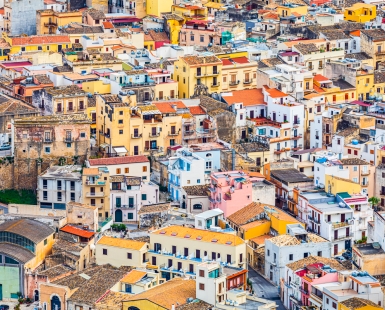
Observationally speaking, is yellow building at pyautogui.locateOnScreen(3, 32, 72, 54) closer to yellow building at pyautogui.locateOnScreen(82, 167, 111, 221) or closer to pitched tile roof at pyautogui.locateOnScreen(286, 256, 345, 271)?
yellow building at pyautogui.locateOnScreen(82, 167, 111, 221)

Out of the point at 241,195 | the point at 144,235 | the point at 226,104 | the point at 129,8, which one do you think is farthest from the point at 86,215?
the point at 129,8

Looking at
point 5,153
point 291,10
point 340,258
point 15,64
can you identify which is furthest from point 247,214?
point 291,10

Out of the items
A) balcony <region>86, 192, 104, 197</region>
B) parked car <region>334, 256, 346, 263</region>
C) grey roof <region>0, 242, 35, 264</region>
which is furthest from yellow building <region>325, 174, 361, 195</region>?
grey roof <region>0, 242, 35, 264</region>

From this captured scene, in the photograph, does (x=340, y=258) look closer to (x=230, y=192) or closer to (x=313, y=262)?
(x=313, y=262)

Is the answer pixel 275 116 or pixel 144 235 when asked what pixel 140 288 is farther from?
pixel 275 116

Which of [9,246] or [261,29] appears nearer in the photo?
[9,246]
